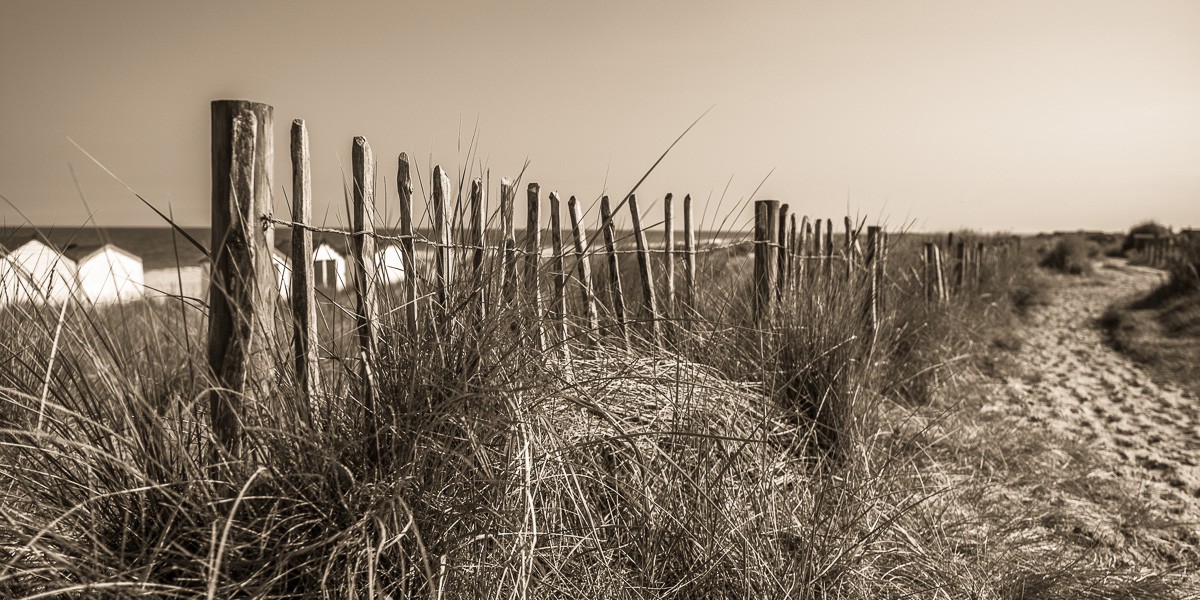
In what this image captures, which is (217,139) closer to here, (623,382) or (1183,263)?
(623,382)

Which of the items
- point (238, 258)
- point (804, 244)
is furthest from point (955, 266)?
point (238, 258)

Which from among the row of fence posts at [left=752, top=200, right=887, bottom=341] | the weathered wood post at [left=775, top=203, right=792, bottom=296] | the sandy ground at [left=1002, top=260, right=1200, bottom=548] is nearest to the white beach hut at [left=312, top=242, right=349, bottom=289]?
the row of fence posts at [left=752, top=200, right=887, bottom=341]

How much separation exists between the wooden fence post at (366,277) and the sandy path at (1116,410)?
3.75 metres

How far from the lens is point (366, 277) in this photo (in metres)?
1.77

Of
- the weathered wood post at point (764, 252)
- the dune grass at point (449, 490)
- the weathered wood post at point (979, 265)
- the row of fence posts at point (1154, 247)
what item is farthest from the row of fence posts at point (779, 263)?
the row of fence posts at point (1154, 247)

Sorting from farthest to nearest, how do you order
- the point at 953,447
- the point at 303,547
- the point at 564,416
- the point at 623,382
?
the point at 953,447
the point at 623,382
the point at 564,416
the point at 303,547

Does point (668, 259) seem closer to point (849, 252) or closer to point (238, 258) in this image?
point (849, 252)

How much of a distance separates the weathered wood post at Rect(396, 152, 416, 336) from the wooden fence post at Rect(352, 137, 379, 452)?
74mm

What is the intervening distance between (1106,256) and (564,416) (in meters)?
26.7

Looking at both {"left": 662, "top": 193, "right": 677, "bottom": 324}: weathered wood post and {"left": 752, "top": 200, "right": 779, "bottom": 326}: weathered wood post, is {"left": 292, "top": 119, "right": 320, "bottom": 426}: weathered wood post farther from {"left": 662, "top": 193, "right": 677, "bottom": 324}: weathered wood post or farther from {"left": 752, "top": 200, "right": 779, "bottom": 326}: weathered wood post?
{"left": 752, "top": 200, "right": 779, "bottom": 326}: weathered wood post

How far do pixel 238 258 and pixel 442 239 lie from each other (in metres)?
0.52

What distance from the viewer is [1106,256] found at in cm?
2270

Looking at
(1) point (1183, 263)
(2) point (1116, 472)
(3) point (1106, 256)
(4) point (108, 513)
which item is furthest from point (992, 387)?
(3) point (1106, 256)

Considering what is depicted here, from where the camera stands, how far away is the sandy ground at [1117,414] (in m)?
3.66
